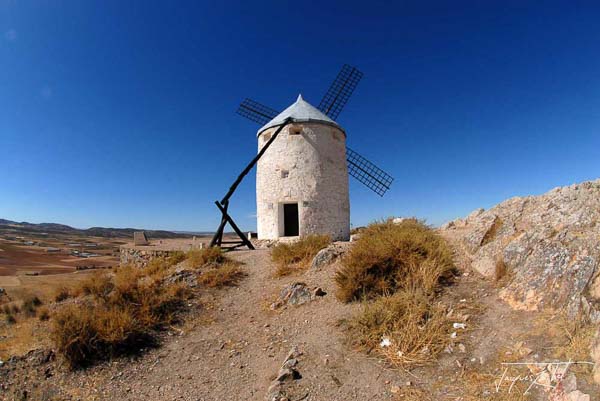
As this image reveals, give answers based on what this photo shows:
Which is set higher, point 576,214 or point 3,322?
point 576,214

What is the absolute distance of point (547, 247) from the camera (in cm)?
451

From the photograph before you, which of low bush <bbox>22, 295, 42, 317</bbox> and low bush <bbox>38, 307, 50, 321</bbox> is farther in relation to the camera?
low bush <bbox>22, 295, 42, 317</bbox>

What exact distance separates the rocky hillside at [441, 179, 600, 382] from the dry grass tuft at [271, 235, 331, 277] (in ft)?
11.6

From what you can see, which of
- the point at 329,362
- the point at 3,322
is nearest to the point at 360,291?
the point at 329,362

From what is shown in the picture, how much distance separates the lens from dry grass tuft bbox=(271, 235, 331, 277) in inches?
309

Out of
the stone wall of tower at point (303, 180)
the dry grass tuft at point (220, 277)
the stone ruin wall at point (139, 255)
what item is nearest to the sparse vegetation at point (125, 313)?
the dry grass tuft at point (220, 277)

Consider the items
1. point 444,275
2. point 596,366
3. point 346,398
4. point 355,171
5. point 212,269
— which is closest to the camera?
point 596,366

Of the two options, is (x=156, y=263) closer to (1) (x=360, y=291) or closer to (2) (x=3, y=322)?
(2) (x=3, y=322)

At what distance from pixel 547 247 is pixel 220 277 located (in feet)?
20.7

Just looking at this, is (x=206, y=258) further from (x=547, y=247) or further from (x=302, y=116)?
(x=547, y=247)

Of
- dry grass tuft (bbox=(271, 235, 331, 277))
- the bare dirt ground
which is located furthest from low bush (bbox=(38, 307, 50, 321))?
dry grass tuft (bbox=(271, 235, 331, 277))

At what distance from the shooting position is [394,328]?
4285 millimetres

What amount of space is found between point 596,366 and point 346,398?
2.26m

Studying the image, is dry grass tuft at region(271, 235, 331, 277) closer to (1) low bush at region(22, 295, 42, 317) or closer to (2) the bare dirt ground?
(2) the bare dirt ground
